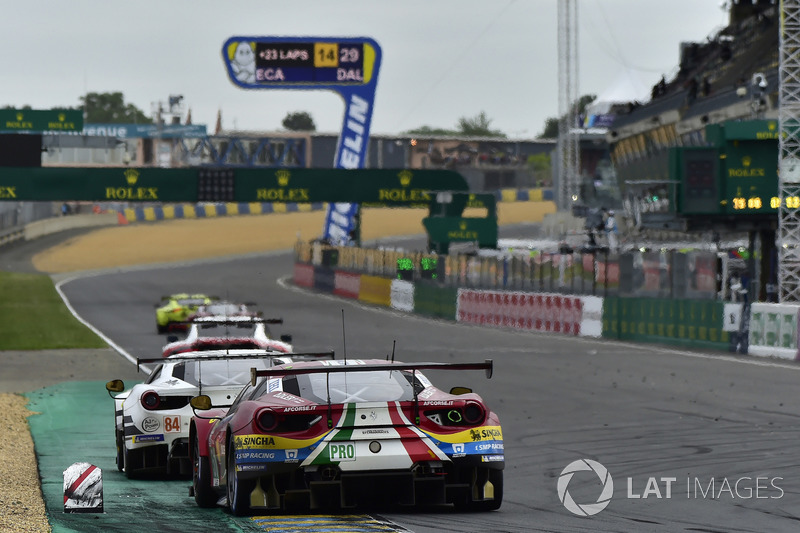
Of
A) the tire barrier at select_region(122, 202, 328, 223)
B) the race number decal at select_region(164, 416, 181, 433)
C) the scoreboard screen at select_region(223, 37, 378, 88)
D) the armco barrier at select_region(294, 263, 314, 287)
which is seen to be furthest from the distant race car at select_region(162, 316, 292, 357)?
the tire barrier at select_region(122, 202, 328, 223)

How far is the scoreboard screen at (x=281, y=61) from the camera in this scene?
6284 cm

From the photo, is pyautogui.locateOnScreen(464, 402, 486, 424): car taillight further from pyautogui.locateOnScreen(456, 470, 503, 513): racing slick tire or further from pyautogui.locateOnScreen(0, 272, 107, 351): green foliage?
pyautogui.locateOnScreen(0, 272, 107, 351): green foliage

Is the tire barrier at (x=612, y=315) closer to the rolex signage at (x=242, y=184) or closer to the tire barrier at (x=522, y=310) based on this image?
the tire barrier at (x=522, y=310)

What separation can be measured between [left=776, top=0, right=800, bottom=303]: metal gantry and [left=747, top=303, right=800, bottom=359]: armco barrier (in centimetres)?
366

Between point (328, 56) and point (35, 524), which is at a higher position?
point (328, 56)

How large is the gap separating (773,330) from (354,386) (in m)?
19.6

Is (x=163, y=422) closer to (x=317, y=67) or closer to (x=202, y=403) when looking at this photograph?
(x=202, y=403)

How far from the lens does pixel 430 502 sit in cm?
932

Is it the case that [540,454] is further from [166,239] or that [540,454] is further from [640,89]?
[640,89]

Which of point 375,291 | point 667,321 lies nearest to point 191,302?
point 667,321

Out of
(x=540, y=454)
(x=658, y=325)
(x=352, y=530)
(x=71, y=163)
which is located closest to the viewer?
(x=352, y=530)

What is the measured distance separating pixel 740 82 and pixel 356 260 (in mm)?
16442

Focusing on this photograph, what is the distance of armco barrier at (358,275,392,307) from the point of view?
51.8 m

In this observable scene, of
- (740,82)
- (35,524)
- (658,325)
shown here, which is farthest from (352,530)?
(740,82)
